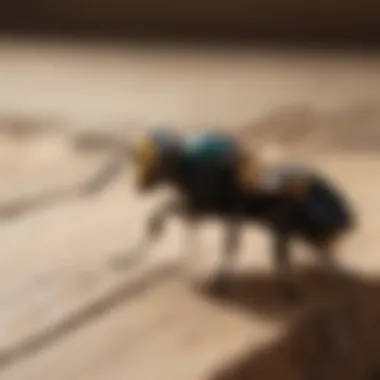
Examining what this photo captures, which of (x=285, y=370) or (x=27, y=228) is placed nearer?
(x=285, y=370)

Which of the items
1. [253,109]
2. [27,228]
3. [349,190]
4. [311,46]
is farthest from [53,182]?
[311,46]

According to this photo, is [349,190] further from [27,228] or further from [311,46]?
[311,46]

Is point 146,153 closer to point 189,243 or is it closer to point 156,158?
point 156,158

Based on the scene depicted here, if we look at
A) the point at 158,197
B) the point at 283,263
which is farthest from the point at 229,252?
the point at 158,197

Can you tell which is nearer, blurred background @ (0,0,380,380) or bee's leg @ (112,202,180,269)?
blurred background @ (0,0,380,380)

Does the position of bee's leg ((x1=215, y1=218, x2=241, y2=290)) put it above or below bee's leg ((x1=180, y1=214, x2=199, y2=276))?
above
